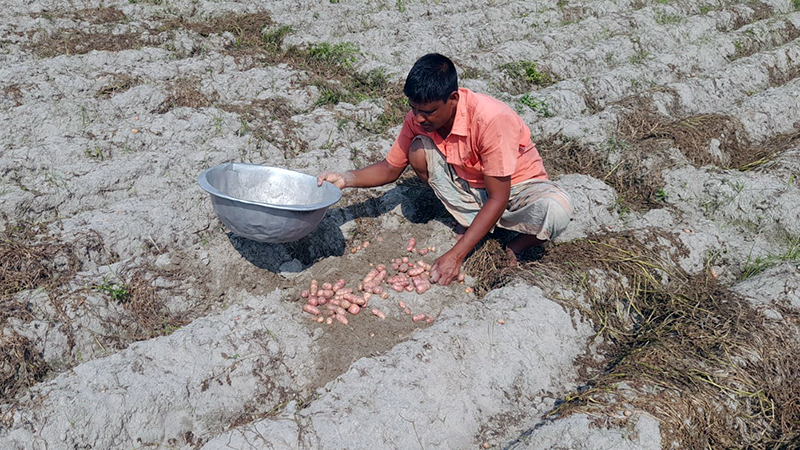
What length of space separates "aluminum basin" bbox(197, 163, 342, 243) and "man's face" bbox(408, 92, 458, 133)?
2.14 ft

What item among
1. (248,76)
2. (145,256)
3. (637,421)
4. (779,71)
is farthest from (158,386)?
(779,71)

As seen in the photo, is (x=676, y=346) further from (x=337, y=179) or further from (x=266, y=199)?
(x=266, y=199)

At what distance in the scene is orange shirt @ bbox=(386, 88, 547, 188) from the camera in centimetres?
327

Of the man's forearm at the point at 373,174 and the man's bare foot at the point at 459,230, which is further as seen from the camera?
the man's bare foot at the point at 459,230

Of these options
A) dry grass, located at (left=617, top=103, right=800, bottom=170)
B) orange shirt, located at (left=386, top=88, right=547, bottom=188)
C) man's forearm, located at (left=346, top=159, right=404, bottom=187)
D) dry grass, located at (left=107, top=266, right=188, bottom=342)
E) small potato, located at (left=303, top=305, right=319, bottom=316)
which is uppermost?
orange shirt, located at (left=386, top=88, right=547, bottom=188)

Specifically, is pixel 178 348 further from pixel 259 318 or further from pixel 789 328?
pixel 789 328

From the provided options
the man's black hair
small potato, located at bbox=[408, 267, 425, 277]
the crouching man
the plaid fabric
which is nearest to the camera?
the man's black hair

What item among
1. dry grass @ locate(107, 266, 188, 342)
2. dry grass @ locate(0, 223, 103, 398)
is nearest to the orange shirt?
dry grass @ locate(107, 266, 188, 342)

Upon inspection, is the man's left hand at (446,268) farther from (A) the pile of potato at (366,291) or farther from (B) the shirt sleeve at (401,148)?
(B) the shirt sleeve at (401,148)

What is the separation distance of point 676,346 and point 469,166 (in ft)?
4.84

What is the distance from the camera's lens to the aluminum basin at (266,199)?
10.4ft

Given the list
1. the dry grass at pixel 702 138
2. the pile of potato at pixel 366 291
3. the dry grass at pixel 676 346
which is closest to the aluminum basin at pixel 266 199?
the pile of potato at pixel 366 291

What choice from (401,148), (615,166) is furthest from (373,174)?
(615,166)

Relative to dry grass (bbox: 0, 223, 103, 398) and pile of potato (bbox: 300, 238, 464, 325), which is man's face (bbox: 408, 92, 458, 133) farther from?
dry grass (bbox: 0, 223, 103, 398)
